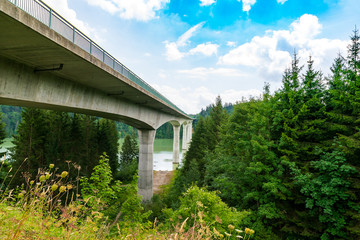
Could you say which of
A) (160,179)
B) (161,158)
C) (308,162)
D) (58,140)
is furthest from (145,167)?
(161,158)

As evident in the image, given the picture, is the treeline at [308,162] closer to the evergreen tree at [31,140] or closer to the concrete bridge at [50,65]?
the concrete bridge at [50,65]

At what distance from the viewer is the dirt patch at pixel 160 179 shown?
2731cm

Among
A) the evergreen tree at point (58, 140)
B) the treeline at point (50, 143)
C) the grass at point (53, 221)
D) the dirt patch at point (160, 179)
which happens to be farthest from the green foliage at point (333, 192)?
the evergreen tree at point (58, 140)

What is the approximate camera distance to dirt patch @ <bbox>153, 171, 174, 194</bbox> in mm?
27312

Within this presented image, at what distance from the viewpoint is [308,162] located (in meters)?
11.4

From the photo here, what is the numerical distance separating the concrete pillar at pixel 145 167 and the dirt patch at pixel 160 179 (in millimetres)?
6063

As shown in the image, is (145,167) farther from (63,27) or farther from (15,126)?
(15,126)

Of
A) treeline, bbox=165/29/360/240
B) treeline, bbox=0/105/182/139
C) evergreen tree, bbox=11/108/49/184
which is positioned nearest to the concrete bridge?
treeline, bbox=165/29/360/240

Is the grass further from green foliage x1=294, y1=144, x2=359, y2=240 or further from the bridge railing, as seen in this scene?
green foliage x1=294, y1=144, x2=359, y2=240

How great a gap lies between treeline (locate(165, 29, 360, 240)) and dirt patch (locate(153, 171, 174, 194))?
47.5ft

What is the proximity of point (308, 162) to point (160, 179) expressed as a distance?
2384cm

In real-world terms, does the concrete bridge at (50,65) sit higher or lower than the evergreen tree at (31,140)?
higher

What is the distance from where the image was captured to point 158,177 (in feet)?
106

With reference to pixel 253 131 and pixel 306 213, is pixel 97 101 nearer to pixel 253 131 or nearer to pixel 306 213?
pixel 253 131
